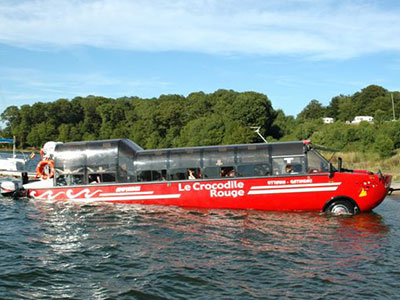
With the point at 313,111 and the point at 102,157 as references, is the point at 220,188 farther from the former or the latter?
the point at 313,111

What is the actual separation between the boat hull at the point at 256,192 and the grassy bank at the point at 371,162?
51.1 feet

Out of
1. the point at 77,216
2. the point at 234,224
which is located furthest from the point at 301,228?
the point at 77,216

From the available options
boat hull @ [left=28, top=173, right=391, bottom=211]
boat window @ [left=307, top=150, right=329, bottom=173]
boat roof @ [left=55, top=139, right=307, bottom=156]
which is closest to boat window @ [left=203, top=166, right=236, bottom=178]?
boat hull @ [left=28, top=173, right=391, bottom=211]

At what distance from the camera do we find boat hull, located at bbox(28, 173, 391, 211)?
18.5 m

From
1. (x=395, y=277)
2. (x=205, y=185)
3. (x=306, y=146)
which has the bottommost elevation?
(x=395, y=277)

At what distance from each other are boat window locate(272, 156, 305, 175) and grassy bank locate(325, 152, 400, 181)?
15988 millimetres

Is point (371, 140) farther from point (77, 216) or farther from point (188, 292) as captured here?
point (188, 292)

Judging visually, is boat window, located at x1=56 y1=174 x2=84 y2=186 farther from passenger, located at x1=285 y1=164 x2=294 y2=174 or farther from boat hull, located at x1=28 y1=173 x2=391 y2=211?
passenger, located at x1=285 y1=164 x2=294 y2=174

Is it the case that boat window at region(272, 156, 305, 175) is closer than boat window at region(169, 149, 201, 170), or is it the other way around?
boat window at region(272, 156, 305, 175)

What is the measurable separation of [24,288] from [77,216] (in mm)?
8278

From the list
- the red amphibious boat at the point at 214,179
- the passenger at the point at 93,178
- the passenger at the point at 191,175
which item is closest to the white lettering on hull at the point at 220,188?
the red amphibious boat at the point at 214,179

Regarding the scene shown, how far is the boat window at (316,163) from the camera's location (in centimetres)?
1911

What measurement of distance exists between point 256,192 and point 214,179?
1976mm

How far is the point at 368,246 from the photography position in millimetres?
14086
